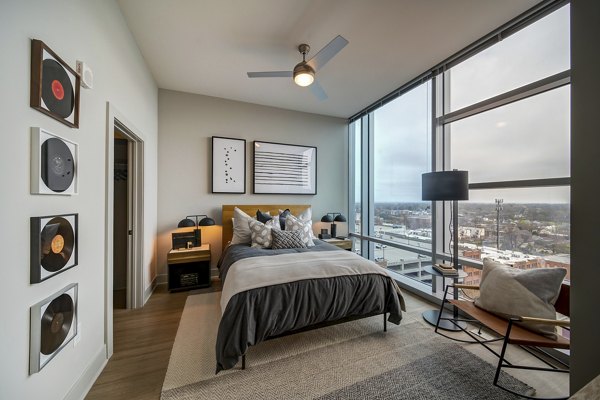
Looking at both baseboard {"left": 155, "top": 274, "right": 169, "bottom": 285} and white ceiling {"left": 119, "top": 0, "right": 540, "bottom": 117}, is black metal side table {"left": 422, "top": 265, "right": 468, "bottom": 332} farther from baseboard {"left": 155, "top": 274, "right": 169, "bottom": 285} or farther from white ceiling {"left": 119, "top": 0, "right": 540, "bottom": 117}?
baseboard {"left": 155, "top": 274, "right": 169, "bottom": 285}

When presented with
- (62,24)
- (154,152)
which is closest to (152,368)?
(62,24)

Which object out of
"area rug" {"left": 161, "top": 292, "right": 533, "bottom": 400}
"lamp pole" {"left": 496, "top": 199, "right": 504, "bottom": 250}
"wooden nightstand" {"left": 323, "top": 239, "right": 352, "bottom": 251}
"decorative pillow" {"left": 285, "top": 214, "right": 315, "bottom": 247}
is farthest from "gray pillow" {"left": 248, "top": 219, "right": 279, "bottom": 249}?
"lamp pole" {"left": 496, "top": 199, "right": 504, "bottom": 250}

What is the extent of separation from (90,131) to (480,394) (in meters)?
3.40

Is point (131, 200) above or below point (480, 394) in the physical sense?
above

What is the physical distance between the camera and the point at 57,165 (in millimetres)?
1268

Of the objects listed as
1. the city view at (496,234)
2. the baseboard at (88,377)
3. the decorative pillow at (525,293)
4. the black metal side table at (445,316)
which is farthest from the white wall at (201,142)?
the decorative pillow at (525,293)

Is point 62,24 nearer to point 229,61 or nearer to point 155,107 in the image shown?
Answer: point 229,61

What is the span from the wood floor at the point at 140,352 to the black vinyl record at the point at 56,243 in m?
1.03

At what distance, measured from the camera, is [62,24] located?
4.33 feet

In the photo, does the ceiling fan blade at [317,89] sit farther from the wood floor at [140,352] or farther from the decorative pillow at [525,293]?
the wood floor at [140,352]

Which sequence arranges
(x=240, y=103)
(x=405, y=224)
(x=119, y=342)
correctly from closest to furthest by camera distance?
(x=119, y=342)
(x=405, y=224)
(x=240, y=103)

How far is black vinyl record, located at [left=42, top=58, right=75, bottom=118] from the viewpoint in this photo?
3.85 feet

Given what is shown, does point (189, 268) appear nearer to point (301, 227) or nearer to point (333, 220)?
point (301, 227)

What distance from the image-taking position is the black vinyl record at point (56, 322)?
118 centimetres
